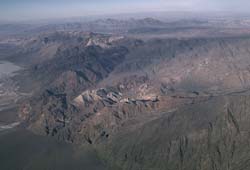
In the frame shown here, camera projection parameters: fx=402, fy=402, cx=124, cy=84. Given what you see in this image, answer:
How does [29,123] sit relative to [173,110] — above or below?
below

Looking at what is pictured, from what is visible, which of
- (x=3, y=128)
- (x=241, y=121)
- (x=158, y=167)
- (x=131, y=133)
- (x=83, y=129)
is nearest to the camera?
(x=158, y=167)

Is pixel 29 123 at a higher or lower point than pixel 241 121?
lower

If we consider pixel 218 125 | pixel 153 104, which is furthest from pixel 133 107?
pixel 218 125

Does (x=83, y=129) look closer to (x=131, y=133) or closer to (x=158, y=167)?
(x=131, y=133)

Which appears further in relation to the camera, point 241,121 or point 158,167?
point 241,121

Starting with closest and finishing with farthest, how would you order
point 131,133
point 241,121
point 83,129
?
point 241,121 < point 131,133 < point 83,129

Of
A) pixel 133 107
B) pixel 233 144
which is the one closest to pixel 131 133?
pixel 133 107

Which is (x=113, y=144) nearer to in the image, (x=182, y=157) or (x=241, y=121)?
(x=182, y=157)

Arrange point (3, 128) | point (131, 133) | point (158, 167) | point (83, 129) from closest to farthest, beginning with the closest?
1. point (158, 167)
2. point (131, 133)
3. point (83, 129)
4. point (3, 128)

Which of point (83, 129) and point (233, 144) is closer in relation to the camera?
point (233, 144)
